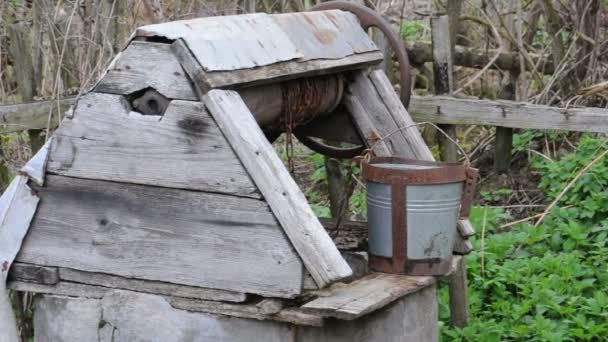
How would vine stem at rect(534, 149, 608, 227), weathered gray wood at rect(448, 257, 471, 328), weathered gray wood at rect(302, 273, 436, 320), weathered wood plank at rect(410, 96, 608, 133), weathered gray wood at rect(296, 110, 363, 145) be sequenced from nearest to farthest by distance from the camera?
1. weathered gray wood at rect(302, 273, 436, 320)
2. weathered gray wood at rect(296, 110, 363, 145)
3. weathered gray wood at rect(448, 257, 471, 328)
4. weathered wood plank at rect(410, 96, 608, 133)
5. vine stem at rect(534, 149, 608, 227)

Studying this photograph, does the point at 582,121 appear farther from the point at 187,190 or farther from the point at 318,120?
the point at 187,190

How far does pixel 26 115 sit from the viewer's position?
5.50m

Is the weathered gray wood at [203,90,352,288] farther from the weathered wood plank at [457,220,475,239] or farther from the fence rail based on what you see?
the fence rail

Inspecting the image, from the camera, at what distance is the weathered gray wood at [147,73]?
3639 mm

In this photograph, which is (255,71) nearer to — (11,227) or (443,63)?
(11,227)

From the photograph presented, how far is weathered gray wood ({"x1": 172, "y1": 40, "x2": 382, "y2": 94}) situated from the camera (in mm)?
3574

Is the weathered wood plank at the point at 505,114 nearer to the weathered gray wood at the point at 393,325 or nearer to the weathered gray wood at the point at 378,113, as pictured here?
the weathered gray wood at the point at 378,113

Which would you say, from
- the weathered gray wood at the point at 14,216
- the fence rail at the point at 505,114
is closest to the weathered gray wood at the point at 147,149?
the weathered gray wood at the point at 14,216

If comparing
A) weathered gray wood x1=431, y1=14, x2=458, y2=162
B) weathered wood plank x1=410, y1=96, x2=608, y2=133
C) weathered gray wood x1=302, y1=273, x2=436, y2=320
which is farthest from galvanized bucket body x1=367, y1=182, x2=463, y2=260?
weathered wood plank x1=410, y1=96, x2=608, y2=133

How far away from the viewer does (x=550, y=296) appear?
5375 mm

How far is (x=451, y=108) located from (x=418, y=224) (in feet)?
7.10

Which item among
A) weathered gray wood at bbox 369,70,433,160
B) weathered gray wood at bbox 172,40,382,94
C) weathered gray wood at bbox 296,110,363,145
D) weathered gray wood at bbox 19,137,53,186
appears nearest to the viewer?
weathered gray wood at bbox 172,40,382,94

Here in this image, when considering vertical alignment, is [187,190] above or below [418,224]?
above

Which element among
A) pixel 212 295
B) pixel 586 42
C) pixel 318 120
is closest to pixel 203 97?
pixel 212 295
